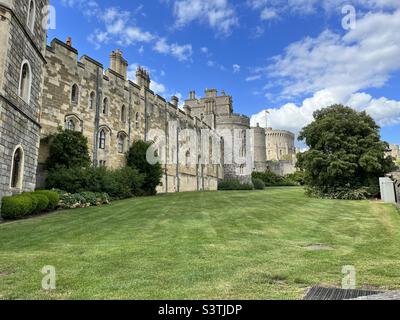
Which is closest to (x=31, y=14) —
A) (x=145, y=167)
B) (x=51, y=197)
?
(x=51, y=197)

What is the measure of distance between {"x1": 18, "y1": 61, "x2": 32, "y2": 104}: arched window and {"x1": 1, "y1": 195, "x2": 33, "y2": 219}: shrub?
16.1ft

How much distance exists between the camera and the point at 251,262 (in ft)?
21.6

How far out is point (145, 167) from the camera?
26922 mm

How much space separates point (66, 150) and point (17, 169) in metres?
5.28

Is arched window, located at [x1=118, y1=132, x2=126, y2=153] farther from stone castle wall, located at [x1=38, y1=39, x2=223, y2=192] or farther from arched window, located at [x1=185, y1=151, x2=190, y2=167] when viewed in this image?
arched window, located at [x1=185, y1=151, x2=190, y2=167]

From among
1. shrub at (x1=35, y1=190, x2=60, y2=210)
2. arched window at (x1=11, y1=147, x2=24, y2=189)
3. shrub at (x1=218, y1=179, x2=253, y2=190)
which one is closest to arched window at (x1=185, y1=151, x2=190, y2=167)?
shrub at (x1=218, y1=179, x2=253, y2=190)

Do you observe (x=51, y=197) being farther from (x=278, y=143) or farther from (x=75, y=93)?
(x=278, y=143)

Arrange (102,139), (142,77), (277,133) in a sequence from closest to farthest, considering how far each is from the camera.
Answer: (102,139)
(142,77)
(277,133)

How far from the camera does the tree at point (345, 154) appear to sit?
74.5 ft

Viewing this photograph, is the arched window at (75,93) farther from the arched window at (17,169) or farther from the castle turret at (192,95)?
the castle turret at (192,95)

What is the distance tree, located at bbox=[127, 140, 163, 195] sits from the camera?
26.8 metres

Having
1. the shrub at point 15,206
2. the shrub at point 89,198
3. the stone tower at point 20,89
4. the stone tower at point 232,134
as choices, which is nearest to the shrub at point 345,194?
the shrub at point 89,198
